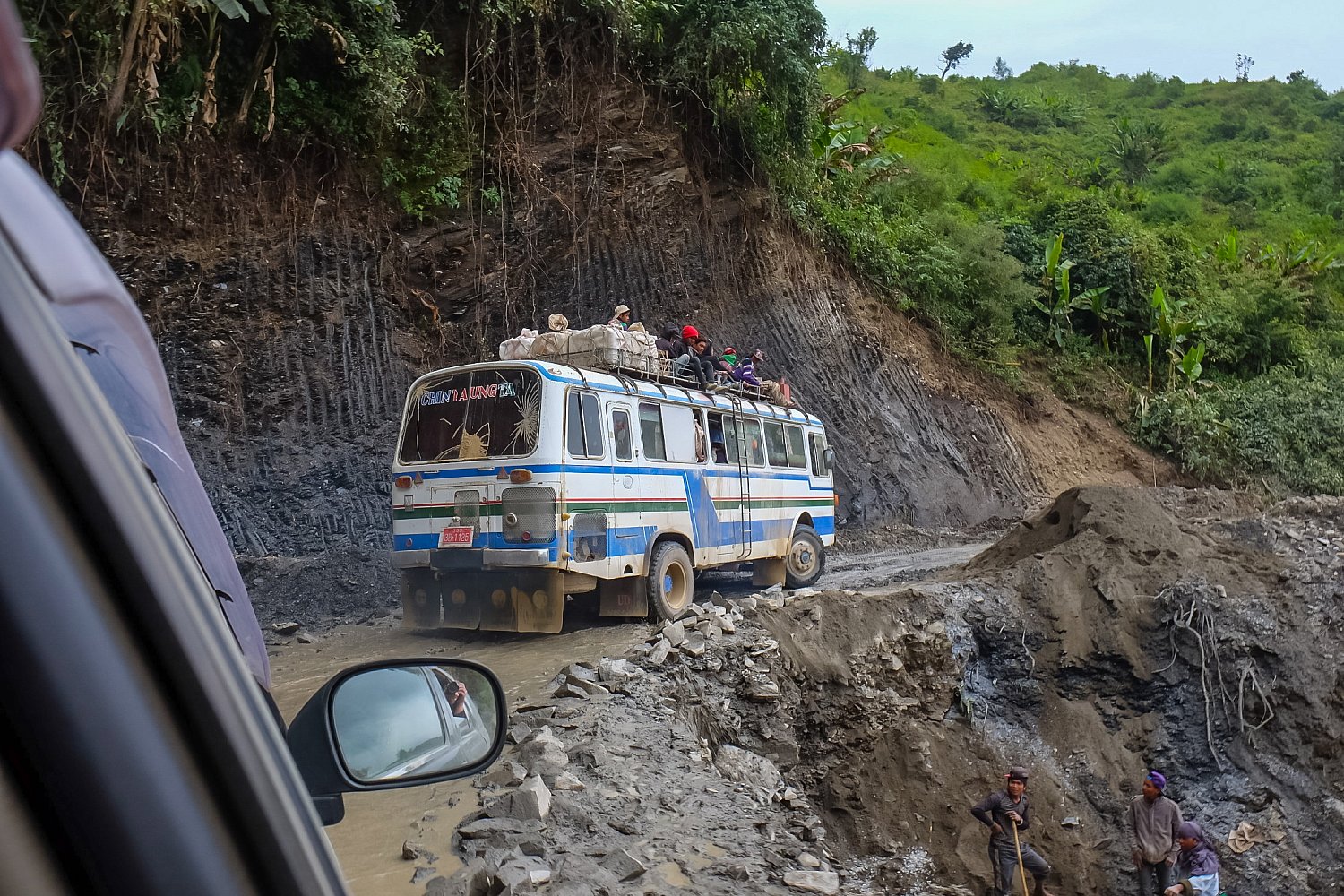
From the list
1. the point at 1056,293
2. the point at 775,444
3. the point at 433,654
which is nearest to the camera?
the point at 433,654

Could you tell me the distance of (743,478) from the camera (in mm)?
11906

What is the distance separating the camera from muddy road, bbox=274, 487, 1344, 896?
841 cm

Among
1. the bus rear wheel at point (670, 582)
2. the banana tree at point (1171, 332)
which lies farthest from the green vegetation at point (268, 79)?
the banana tree at point (1171, 332)

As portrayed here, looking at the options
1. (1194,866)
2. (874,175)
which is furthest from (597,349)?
(874,175)

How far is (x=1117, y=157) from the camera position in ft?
154

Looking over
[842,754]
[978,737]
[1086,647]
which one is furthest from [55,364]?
[1086,647]

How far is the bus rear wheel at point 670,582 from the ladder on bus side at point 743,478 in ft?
4.45

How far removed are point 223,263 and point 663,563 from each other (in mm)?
8913

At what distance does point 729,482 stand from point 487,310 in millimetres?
7540

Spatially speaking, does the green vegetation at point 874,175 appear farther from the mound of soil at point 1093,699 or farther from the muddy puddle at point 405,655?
the mound of soil at point 1093,699

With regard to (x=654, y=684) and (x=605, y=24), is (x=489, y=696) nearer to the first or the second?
(x=654, y=684)

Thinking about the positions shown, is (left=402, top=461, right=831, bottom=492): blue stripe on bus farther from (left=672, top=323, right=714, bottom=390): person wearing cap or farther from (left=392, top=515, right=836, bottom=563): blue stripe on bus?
(left=672, top=323, right=714, bottom=390): person wearing cap

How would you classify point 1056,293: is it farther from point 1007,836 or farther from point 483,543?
point 483,543

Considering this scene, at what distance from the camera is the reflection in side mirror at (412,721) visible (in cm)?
176
